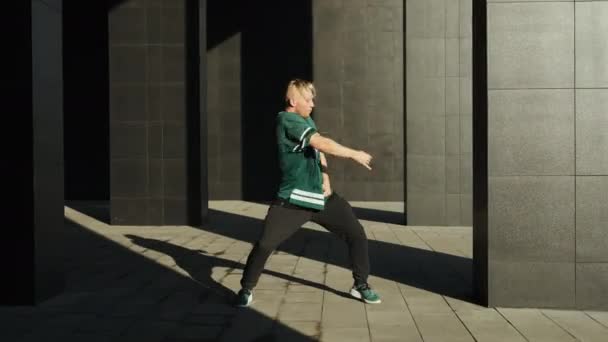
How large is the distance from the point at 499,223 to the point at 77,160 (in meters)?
15.3

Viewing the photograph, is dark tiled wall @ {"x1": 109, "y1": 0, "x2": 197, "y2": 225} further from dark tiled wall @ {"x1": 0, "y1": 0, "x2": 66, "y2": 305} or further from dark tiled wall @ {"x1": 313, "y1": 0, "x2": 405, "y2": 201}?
dark tiled wall @ {"x1": 313, "y1": 0, "x2": 405, "y2": 201}

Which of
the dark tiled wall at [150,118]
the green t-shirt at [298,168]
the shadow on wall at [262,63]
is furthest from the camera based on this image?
the shadow on wall at [262,63]

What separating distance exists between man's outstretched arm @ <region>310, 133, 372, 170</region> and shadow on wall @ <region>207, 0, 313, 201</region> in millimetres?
13165

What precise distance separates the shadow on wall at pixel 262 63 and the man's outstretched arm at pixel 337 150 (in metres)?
13.2

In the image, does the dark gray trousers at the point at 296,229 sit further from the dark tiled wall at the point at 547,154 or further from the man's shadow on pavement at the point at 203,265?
the dark tiled wall at the point at 547,154

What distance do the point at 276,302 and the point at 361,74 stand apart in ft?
42.4

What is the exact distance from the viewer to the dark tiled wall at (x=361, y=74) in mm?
17328

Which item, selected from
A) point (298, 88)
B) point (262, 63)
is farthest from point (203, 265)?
point (262, 63)

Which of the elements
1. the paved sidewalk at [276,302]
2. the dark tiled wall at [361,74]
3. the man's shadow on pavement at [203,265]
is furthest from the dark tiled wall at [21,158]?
the dark tiled wall at [361,74]

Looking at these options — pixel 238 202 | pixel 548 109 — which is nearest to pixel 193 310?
pixel 548 109

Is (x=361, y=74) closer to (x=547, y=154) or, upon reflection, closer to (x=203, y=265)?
(x=203, y=265)

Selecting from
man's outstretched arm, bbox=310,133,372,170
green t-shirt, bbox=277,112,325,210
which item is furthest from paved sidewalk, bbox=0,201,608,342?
man's outstretched arm, bbox=310,133,372,170

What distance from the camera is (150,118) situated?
36.9ft

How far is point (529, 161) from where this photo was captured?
16.5ft
